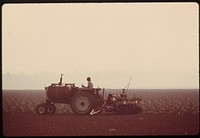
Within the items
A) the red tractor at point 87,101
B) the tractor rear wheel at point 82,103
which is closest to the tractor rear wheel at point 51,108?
the red tractor at point 87,101

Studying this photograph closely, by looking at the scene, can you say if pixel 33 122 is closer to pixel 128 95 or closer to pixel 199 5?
pixel 128 95

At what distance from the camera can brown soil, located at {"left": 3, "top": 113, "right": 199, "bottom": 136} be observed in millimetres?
5969

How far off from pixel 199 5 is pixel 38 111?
1.57 m

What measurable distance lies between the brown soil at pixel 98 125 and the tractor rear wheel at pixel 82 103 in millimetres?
119

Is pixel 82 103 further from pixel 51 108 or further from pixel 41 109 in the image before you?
pixel 41 109

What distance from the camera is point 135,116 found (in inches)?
243

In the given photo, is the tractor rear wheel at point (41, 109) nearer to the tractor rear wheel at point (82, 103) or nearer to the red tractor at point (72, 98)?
the red tractor at point (72, 98)

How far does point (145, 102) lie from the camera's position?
6.25m

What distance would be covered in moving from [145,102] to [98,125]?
0.49 m

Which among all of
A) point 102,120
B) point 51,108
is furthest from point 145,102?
point 51,108

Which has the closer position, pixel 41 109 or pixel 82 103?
pixel 41 109

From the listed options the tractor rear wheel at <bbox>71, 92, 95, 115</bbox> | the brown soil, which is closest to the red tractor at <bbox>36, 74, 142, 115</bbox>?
the tractor rear wheel at <bbox>71, 92, 95, 115</bbox>

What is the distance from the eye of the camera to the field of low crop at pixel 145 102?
19.6ft

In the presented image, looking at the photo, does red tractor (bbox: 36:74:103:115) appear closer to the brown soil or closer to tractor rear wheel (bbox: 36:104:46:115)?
tractor rear wheel (bbox: 36:104:46:115)
